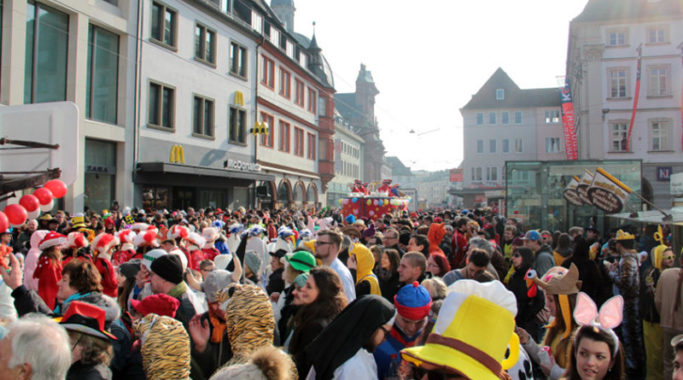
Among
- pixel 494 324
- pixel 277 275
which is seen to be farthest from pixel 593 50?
pixel 494 324

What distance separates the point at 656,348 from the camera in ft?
20.4

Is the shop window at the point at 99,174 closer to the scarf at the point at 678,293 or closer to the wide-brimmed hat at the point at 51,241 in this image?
A: the wide-brimmed hat at the point at 51,241

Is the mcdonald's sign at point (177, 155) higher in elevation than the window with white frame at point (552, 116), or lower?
lower

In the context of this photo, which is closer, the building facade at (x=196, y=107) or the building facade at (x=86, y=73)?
the building facade at (x=86, y=73)

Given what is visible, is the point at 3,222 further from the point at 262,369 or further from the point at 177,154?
the point at 177,154

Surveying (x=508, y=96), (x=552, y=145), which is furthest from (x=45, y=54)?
(x=552, y=145)

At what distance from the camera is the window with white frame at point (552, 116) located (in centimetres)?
5847

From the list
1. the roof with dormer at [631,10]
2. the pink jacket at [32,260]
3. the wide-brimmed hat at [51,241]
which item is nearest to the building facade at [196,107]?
the pink jacket at [32,260]

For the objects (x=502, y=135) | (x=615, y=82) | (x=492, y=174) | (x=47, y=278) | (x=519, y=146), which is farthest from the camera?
(x=502, y=135)

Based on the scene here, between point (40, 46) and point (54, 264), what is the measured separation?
1325 centimetres

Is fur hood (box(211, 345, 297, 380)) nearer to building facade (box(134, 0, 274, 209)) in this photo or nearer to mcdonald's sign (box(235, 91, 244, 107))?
building facade (box(134, 0, 274, 209))

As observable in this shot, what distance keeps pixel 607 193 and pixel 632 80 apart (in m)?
28.5

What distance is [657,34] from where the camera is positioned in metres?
36.9

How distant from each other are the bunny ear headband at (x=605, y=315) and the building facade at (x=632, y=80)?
37665 millimetres
